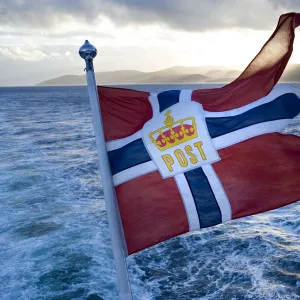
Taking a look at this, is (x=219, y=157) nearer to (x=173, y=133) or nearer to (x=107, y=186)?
(x=173, y=133)

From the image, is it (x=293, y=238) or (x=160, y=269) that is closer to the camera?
(x=160, y=269)

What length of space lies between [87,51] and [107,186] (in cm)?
144

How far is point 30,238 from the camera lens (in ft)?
45.2

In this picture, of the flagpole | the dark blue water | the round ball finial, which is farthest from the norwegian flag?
the dark blue water

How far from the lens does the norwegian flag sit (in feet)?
15.6

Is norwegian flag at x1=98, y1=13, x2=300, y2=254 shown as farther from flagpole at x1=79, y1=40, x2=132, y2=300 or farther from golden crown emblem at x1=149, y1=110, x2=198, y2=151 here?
flagpole at x1=79, y1=40, x2=132, y2=300

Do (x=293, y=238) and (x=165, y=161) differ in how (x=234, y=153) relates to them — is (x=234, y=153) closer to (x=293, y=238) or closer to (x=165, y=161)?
(x=165, y=161)

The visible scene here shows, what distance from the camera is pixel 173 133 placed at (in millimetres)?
4828

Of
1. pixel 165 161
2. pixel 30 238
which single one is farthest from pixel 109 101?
pixel 30 238

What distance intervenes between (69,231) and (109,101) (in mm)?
10337

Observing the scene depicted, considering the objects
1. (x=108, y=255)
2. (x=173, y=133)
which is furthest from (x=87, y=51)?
(x=108, y=255)

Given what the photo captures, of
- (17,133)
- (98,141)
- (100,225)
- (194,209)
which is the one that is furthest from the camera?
(17,133)

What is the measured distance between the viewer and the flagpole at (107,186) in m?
3.98

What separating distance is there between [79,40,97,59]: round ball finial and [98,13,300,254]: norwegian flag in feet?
2.38
